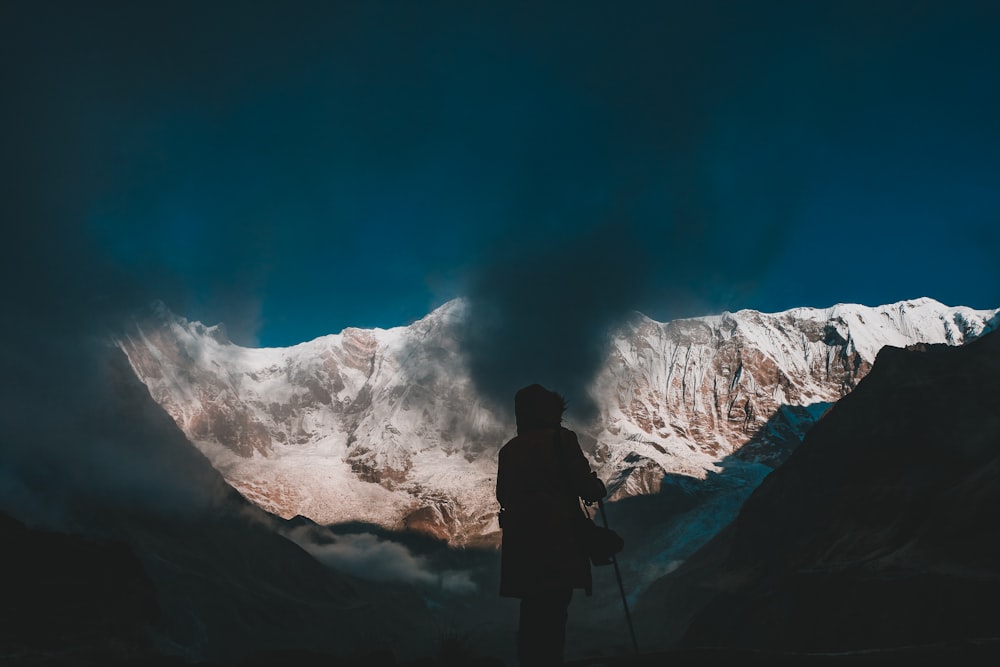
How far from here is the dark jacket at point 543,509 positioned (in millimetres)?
7234

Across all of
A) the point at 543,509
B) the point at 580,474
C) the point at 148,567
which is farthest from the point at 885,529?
the point at 148,567

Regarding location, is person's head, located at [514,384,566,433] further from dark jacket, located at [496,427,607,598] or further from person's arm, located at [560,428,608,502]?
person's arm, located at [560,428,608,502]

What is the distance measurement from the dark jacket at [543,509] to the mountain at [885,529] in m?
3.82

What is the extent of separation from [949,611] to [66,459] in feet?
332

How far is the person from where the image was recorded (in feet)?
23.5

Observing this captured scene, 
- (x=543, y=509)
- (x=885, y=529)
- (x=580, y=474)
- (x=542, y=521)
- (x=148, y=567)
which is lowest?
(x=542, y=521)

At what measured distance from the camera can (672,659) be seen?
333 inches

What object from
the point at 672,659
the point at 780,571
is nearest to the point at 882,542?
the point at 780,571

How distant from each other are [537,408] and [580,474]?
1.01 meters

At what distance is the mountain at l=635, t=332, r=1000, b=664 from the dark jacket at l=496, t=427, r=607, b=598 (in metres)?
3.82

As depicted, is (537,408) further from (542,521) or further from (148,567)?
(148,567)

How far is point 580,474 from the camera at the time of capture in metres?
7.68

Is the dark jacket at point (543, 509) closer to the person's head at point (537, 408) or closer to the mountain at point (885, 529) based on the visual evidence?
the person's head at point (537, 408)

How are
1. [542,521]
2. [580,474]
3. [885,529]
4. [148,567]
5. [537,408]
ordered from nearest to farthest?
1. [542,521]
2. [580,474]
3. [537,408]
4. [885,529]
5. [148,567]
